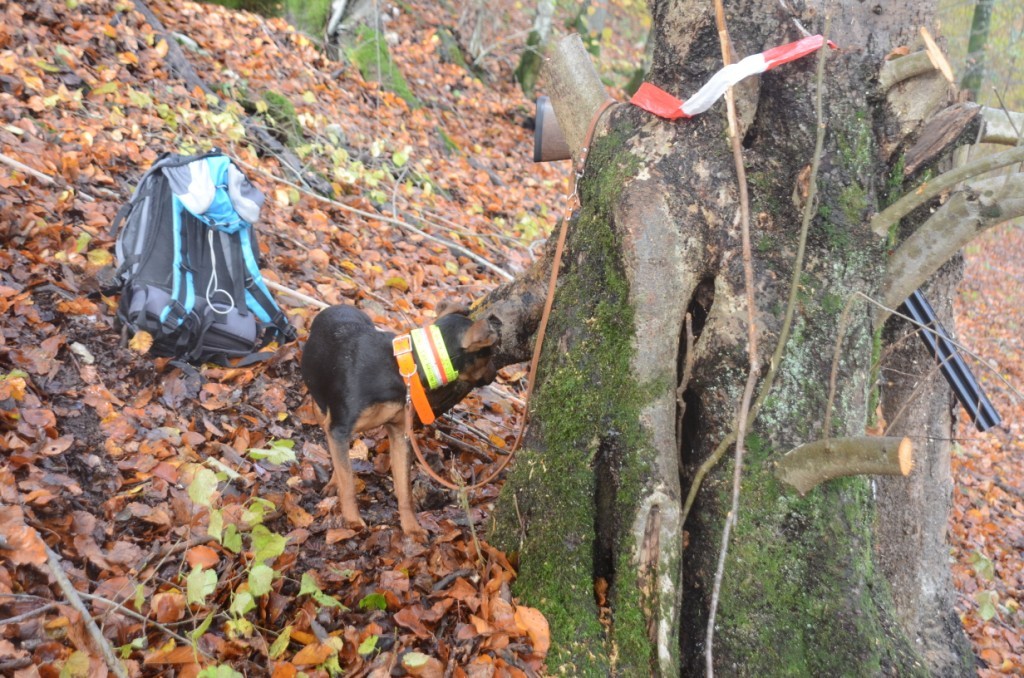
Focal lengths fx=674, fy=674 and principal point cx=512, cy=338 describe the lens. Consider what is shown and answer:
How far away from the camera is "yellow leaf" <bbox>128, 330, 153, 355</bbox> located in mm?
4223

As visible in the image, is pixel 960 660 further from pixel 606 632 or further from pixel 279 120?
pixel 279 120

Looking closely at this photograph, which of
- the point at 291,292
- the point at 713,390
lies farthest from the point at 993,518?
the point at 291,292

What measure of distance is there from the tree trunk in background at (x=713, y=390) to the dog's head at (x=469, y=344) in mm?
552

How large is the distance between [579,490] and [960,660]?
91.2 inches

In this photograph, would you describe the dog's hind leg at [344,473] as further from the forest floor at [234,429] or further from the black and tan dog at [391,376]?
the forest floor at [234,429]

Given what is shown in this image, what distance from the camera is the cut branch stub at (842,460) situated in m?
2.15

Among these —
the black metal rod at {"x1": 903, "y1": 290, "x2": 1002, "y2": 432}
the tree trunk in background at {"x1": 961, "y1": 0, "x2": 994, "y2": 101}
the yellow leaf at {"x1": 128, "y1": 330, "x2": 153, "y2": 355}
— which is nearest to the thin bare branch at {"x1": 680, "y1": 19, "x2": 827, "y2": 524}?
the black metal rod at {"x1": 903, "y1": 290, "x2": 1002, "y2": 432}

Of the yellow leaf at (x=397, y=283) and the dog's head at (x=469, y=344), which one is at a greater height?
the dog's head at (x=469, y=344)

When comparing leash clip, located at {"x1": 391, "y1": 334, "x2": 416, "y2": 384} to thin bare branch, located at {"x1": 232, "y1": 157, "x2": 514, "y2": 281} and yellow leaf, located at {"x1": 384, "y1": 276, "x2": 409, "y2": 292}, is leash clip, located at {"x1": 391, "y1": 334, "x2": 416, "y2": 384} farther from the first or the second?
thin bare branch, located at {"x1": 232, "y1": 157, "x2": 514, "y2": 281}

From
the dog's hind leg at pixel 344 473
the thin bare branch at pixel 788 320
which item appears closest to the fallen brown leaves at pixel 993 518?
the thin bare branch at pixel 788 320

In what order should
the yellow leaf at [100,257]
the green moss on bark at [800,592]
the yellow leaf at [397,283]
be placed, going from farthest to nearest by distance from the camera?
the yellow leaf at [397,283]
the yellow leaf at [100,257]
the green moss on bark at [800,592]

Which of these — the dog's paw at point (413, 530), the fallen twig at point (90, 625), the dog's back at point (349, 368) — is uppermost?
the dog's back at point (349, 368)

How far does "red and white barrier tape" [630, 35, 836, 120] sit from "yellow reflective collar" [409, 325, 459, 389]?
1.53 m

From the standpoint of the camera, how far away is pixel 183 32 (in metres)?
8.08
